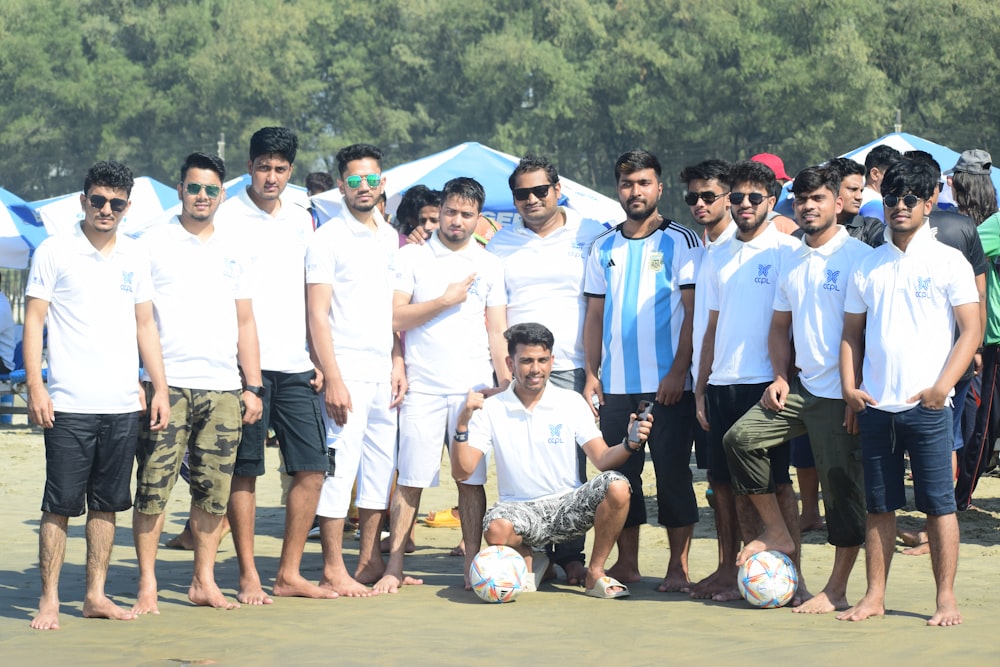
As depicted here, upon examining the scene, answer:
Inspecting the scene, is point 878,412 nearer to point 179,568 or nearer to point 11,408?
point 179,568

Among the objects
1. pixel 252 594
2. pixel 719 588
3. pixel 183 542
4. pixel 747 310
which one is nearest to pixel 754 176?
pixel 747 310

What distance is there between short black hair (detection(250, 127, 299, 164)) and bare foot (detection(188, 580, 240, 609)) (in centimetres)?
218

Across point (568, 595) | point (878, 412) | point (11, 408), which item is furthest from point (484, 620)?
point (11, 408)

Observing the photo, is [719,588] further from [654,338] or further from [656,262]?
[656,262]

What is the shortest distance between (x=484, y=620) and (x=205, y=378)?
176 centimetres

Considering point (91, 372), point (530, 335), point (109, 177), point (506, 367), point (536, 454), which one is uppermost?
point (109, 177)

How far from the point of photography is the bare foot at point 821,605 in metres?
6.57

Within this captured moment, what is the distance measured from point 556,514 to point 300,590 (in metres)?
1.37

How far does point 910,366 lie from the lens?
6.26m

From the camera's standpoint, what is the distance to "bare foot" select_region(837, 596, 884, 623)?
6.37m

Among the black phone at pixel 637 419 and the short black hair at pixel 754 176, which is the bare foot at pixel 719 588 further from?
the short black hair at pixel 754 176

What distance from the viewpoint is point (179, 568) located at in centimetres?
792

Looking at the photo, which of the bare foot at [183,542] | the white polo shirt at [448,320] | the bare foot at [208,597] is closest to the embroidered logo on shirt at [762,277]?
the white polo shirt at [448,320]

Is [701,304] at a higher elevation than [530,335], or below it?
higher
